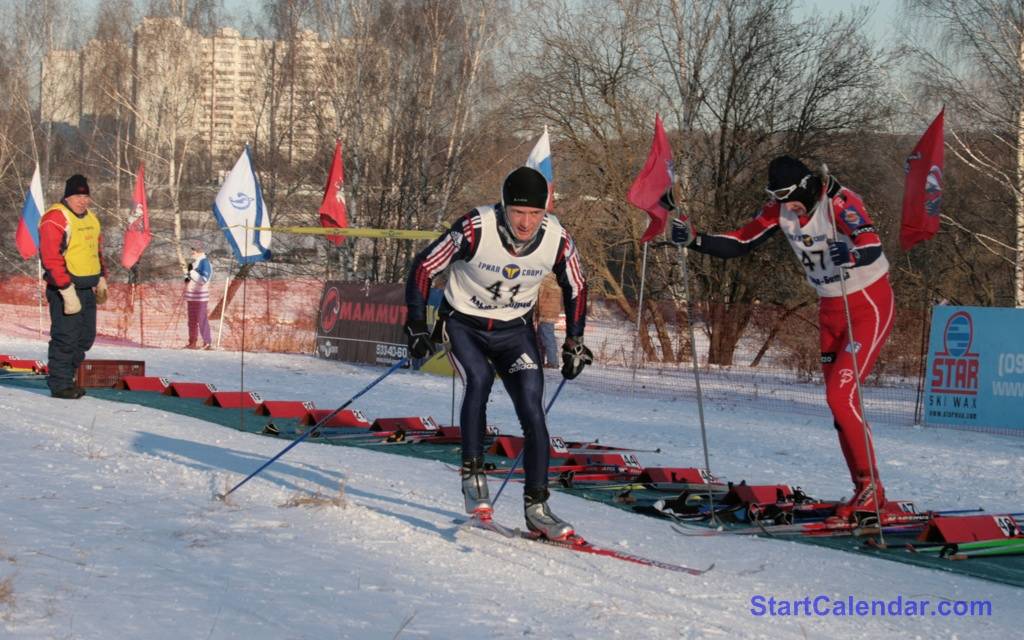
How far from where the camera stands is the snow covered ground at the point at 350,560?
13.8ft

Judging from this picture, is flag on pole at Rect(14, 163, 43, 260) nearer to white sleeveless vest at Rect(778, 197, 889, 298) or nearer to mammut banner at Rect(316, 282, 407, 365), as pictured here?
mammut banner at Rect(316, 282, 407, 365)

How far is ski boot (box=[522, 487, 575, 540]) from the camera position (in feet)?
19.1

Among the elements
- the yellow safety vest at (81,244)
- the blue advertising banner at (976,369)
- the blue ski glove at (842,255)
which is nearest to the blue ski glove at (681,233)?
the blue ski glove at (842,255)

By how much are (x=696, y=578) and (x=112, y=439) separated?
5.23m

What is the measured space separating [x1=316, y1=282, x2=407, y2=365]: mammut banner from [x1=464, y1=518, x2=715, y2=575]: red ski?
13348 millimetres

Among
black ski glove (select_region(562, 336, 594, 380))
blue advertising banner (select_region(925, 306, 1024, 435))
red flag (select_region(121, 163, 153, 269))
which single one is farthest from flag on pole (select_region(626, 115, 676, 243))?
red flag (select_region(121, 163, 153, 269))

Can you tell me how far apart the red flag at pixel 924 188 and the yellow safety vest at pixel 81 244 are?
30.4 feet

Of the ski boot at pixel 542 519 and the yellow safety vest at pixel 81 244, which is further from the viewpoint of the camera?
the yellow safety vest at pixel 81 244

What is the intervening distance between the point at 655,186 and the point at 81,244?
18.6 ft

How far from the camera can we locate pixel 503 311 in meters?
6.22

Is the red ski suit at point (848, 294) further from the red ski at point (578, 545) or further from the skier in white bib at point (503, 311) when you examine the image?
the red ski at point (578, 545)

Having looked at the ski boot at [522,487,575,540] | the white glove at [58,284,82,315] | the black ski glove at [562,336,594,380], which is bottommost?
the ski boot at [522,487,575,540]

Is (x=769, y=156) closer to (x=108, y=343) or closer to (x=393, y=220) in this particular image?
(x=393, y=220)

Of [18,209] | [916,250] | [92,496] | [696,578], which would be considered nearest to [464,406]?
[696,578]
